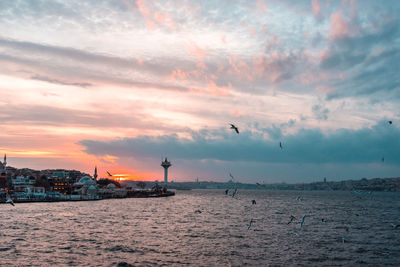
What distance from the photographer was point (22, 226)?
2124 inches

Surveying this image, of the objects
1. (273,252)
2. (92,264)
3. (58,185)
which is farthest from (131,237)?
(58,185)

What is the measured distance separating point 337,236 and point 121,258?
3104 centimetres

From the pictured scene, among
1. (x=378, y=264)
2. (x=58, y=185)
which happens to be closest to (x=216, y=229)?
(x=378, y=264)

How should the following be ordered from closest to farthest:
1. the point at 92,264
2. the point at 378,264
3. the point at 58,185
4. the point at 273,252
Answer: the point at 92,264 → the point at 378,264 → the point at 273,252 → the point at 58,185

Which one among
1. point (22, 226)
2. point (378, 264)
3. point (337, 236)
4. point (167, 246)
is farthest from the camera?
point (22, 226)

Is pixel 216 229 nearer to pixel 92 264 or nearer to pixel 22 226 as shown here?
pixel 92 264

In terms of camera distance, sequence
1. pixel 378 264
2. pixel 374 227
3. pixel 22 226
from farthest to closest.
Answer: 1. pixel 374 227
2. pixel 22 226
3. pixel 378 264

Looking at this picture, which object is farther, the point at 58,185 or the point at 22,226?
the point at 58,185

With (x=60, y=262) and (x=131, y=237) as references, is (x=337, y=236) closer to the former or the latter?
(x=131, y=237)

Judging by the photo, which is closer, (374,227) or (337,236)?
(337,236)

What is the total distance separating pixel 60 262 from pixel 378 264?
2928 centimetres

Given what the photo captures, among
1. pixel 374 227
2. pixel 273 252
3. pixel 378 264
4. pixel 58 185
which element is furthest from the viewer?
pixel 58 185

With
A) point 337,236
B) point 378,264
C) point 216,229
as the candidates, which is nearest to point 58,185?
point 216,229

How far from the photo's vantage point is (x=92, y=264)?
30828 millimetres
